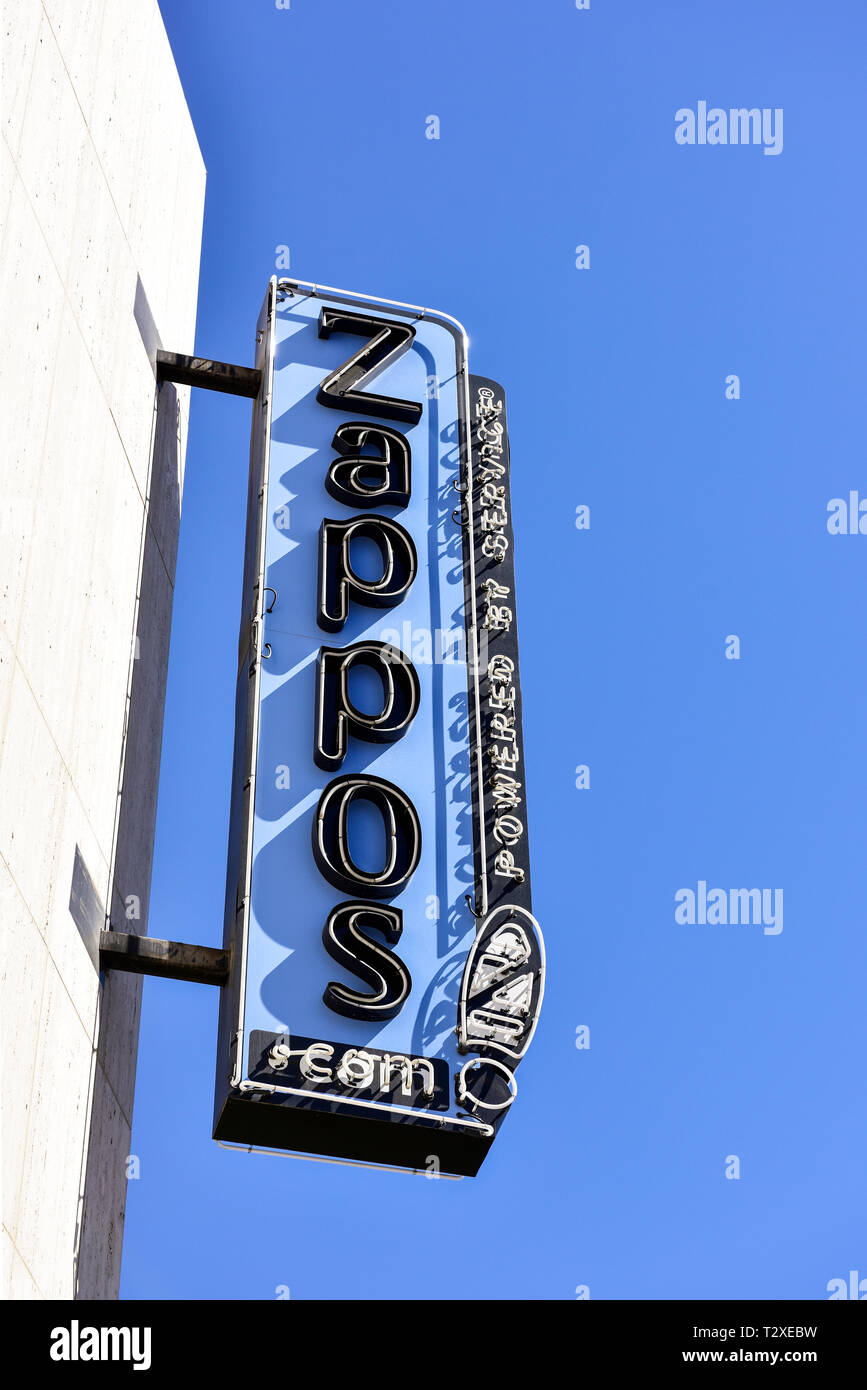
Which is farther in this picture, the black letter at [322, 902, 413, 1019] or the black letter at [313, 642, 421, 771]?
the black letter at [313, 642, 421, 771]

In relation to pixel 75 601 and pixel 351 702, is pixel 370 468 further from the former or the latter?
pixel 75 601

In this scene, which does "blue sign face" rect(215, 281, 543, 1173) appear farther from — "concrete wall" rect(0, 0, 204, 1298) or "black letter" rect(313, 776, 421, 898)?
"concrete wall" rect(0, 0, 204, 1298)

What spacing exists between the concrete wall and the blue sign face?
119 centimetres

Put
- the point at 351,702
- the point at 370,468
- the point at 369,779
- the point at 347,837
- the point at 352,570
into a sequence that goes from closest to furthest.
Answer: the point at 347,837 → the point at 369,779 → the point at 351,702 → the point at 352,570 → the point at 370,468

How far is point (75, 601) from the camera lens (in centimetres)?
1396

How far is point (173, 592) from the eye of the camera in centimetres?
1792

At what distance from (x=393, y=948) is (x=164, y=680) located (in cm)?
461

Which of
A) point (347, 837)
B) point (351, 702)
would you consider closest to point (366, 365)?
point (351, 702)

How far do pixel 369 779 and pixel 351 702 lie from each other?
0.93m

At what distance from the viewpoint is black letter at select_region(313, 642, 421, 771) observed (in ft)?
48.3

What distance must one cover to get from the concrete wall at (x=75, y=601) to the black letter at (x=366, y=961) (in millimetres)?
2001

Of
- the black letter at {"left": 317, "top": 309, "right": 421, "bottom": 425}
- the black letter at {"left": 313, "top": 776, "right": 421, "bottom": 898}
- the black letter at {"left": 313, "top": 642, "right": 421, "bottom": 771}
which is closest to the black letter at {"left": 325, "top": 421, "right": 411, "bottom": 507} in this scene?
the black letter at {"left": 317, "top": 309, "right": 421, "bottom": 425}

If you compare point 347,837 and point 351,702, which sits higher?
point 351,702
